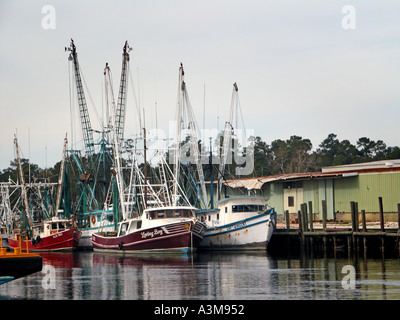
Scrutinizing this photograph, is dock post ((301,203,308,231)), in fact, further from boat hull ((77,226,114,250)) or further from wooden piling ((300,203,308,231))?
boat hull ((77,226,114,250))

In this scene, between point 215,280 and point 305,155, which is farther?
point 305,155

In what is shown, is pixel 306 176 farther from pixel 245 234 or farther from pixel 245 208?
pixel 245 234

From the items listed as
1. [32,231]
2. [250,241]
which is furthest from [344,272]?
[32,231]

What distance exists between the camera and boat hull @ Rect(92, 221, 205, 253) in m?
54.7

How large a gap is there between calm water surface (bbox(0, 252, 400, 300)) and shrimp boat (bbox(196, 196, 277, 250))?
17.3 ft

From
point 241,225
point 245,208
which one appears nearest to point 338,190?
point 245,208

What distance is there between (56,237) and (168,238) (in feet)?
60.6

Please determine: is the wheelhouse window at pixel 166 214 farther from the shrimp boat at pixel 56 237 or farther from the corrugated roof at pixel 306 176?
the shrimp boat at pixel 56 237

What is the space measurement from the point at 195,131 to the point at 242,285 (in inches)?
1329

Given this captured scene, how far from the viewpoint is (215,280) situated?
36.6m

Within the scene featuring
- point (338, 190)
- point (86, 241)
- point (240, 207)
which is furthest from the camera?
point (86, 241)

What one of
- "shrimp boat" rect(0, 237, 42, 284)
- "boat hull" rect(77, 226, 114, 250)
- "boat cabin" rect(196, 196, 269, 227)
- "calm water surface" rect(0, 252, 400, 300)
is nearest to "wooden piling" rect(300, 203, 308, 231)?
"boat cabin" rect(196, 196, 269, 227)

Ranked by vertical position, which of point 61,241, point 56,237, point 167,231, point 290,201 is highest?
point 290,201

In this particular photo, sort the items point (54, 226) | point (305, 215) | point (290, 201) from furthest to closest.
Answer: point (54, 226) < point (290, 201) < point (305, 215)
